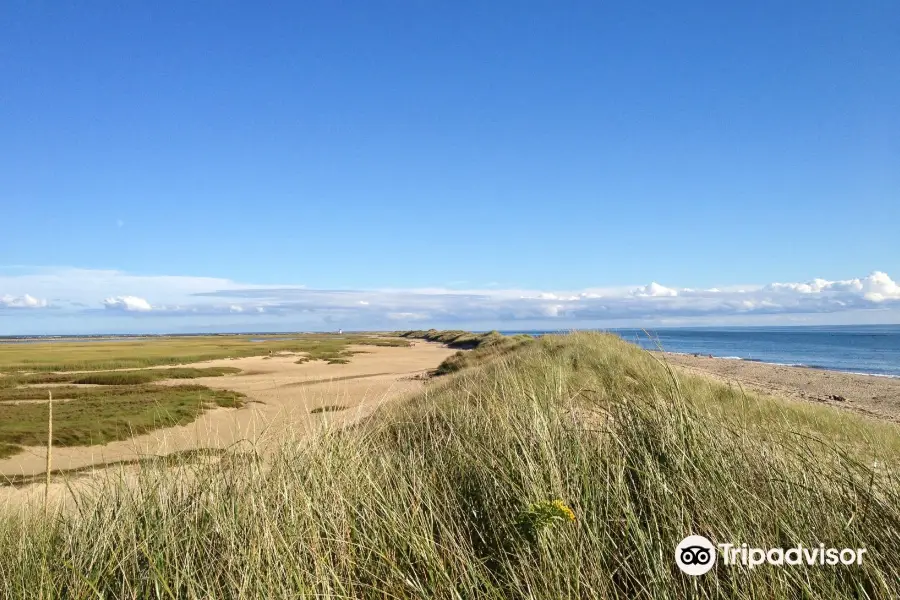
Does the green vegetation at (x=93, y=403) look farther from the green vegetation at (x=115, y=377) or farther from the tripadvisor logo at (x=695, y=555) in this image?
the tripadvisor logo at (x=695, y=555)

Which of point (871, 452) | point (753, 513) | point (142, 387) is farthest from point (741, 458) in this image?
point (142, 387)

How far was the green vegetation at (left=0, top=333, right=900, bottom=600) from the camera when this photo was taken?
2197mm

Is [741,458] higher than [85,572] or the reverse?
higher

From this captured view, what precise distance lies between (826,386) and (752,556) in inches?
883

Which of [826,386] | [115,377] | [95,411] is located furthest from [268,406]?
[826,386]

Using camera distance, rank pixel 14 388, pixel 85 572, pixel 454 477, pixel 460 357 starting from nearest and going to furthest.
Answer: pixel 85 572 → pixel 454 477 → pixel 14 388 → pixel 460 357

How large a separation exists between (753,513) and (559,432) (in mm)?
1229

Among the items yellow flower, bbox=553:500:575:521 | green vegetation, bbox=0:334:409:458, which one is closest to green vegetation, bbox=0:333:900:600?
yellow flower, bbox=553:500:575:521

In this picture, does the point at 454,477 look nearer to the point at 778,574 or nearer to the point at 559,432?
the point at 559,432

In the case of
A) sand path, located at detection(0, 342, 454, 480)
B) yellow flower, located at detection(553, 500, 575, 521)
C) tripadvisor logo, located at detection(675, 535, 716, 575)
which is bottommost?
sand path, located at detection(0, 342, 454, 480)

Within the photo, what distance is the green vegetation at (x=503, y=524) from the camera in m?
2.20

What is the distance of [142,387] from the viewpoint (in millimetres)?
25094

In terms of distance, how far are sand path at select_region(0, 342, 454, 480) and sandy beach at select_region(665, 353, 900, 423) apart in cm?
1027

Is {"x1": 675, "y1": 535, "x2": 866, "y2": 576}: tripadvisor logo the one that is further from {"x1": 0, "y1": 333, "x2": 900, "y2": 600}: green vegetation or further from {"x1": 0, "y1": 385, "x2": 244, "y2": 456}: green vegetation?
{"x1": 0, "y1": 385, "x2": 244, "y2": 456}: green vegetation
